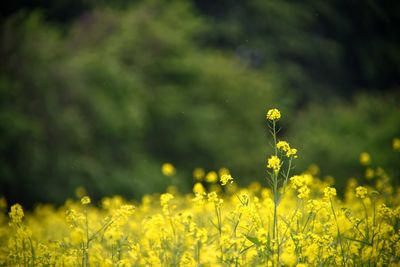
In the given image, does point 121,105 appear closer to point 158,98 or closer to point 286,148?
point 158,98

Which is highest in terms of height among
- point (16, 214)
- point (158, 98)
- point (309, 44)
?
point (309, 44)

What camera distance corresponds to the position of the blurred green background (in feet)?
41.1

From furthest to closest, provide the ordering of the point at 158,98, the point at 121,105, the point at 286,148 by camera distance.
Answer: the point at 158,98, the point at 121,105, the point at 286,148

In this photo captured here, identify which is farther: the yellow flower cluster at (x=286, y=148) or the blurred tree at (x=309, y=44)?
the blurred tree at (x=309, y=44)

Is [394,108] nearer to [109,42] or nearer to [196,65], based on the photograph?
[196,65]

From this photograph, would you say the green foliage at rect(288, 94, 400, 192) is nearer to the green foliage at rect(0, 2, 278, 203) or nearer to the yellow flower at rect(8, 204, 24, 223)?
the green foliage at rect(0, 2, 278, 203)

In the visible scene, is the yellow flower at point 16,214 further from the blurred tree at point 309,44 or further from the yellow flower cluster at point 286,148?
the blurred tree at point 309,44

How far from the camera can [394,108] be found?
14.0m

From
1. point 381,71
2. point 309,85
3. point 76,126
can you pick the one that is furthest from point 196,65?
point 381,71

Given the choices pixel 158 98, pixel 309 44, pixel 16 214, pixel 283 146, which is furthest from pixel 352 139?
pixel 16 214

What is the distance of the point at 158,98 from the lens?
51.0 feet

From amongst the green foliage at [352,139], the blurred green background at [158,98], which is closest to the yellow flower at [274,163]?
the blurred green background at [158,98]

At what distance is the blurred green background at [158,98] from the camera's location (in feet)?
41.1

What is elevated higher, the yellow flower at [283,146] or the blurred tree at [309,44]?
the blurred tree at [309,44]
